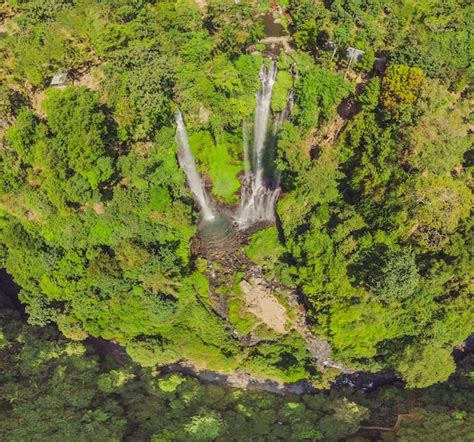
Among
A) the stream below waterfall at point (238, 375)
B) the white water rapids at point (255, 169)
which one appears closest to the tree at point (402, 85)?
the white water rapids at point (255, 169)

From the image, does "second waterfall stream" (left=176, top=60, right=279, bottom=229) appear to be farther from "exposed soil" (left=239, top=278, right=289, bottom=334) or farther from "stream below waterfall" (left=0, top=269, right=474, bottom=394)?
"stream below waterfall" (left=0, top=269, right=474, bottom=394)

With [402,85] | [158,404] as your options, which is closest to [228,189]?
[402,85]

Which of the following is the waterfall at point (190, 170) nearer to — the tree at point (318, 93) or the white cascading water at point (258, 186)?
the white cascading water at point (258, 186)

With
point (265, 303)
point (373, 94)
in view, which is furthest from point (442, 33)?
point (265, 303)

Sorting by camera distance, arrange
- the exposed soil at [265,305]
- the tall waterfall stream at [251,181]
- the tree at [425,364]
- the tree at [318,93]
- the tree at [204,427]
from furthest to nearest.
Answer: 1. the exposed soil at [265,305]
2. the tree at [204,427]
3. the tree at [425,364]
4. the tall waterfall stream at [251,181]
5. the tree at [318,93]

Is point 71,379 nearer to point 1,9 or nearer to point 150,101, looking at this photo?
point 150,101

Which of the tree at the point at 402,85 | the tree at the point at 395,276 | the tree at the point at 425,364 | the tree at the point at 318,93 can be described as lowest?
the tree at the point at 425,364
